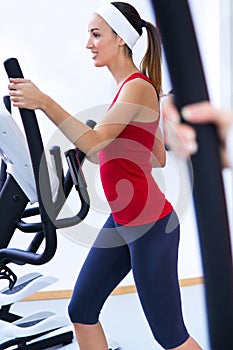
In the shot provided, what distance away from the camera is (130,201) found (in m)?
1.68

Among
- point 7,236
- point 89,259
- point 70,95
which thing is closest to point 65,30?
point 70,95

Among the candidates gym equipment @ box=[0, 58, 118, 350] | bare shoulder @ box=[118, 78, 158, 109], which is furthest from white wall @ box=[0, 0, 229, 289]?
bare shoulder @ box=[118, 78, 158, 109]

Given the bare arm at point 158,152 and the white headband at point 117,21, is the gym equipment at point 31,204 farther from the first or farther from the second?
the white headband at point 117,21

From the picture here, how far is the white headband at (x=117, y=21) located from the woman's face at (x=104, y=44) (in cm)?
1

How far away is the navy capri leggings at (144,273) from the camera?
5.34ft

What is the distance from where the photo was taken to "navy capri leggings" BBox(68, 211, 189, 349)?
64.1 inches

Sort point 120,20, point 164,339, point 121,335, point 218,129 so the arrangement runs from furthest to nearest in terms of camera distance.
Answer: point 121,335 < point 120,20 < point 164,339 < point 218,129

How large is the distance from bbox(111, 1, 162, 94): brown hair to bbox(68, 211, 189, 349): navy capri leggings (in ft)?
1.49

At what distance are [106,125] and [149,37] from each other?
380mm

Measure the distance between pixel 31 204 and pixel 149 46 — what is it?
29.9 inches

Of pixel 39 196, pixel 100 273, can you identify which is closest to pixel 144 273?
pixel 100 273

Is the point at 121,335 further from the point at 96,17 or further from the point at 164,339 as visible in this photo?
the point at 96,17

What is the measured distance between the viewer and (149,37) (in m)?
1.76

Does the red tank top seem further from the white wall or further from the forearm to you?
the white wall
